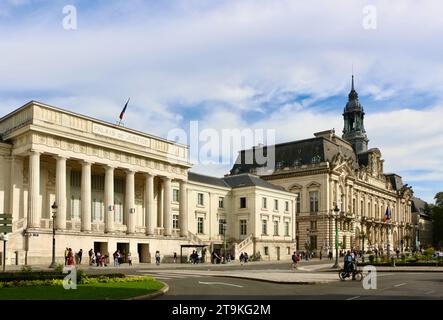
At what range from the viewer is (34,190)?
168ft

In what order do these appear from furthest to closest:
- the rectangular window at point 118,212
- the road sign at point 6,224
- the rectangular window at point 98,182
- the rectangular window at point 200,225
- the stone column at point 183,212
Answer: the rectangular window at point 200,225 → the stone column at point 183,212 → the rectangular window at point 118,212 → the rectangular window at point 98,182 → the road sign at point 6,224

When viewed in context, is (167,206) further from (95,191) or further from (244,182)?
(244,182)

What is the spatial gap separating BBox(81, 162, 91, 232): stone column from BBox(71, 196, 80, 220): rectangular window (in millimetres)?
3740

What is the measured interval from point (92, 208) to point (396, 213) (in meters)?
112

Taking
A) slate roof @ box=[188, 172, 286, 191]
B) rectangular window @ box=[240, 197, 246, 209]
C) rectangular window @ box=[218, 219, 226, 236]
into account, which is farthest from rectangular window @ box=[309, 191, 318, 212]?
rectangular window @ box=[218, 219, 226, 236]

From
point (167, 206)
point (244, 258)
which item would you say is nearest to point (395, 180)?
point (244, 258)

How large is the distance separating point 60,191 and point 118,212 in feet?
40.4

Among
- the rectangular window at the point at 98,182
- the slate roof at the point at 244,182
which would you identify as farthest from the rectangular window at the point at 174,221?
the slate roof at the point at 244,182

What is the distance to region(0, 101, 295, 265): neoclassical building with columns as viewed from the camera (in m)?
51.6

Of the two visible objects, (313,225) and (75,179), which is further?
(313,225)

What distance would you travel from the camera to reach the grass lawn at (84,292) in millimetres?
18828

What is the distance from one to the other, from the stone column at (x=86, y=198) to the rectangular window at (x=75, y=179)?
4254 mm

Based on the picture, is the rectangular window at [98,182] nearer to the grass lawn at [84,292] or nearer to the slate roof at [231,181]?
the slate roof at [231,181]

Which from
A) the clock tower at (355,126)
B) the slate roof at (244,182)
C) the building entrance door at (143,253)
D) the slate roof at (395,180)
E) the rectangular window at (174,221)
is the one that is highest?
the clock tower at (355,126)
